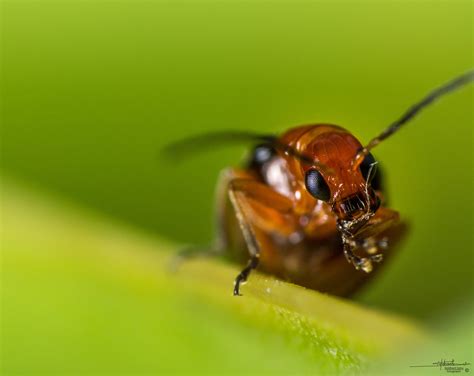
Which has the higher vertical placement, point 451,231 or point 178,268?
point 451,231

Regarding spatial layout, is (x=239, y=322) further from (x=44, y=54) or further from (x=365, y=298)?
(x=44, y=54)

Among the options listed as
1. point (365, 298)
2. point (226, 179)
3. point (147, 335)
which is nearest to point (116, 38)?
point (226, 179)

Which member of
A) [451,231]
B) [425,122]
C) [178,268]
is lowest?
[178,268]

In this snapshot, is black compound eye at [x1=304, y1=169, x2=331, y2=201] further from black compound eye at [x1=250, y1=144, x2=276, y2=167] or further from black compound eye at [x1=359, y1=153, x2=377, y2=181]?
black compound eye at [x1=250, y1=144, x2=276, y2=167]

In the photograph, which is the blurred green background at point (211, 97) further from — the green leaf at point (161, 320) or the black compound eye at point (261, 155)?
the green leaf at point (161, 320)

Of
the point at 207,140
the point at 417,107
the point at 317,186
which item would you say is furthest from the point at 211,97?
the point at 417,107

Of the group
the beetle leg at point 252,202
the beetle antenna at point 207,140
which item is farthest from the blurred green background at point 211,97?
the beetle leg at point 252,202

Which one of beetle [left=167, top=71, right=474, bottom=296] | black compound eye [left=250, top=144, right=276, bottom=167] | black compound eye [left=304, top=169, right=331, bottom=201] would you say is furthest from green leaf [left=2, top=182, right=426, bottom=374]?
black compound eye [left=250, top=144, right=276, bottom=167]
